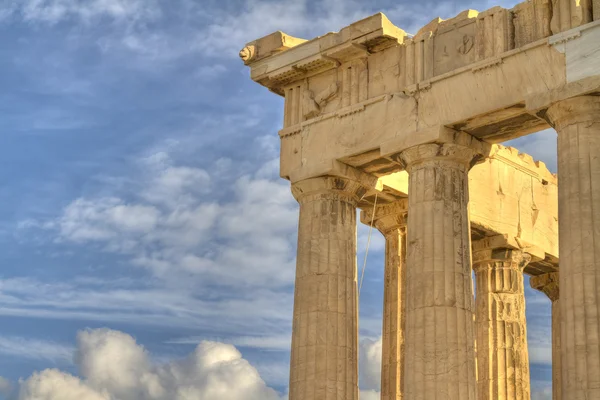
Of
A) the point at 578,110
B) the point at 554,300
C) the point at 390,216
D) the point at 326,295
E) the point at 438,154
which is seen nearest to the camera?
the point at 578,110

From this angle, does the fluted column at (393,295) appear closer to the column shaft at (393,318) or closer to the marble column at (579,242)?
the column shaft at (393,318)

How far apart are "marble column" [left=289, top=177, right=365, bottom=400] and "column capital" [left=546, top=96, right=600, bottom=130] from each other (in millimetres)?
8671

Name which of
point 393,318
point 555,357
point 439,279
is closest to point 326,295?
point 439,279

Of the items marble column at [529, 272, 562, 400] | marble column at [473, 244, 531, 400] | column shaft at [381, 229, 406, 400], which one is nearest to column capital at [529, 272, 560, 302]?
marble column at [529, 272, 562, 400]

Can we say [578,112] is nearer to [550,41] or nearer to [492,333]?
[550,41]

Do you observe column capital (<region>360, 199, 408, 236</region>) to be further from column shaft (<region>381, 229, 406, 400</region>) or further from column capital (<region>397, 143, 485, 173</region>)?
column capital (<region>397, 143, 485, 173</region>)

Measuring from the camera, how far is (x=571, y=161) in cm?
3241

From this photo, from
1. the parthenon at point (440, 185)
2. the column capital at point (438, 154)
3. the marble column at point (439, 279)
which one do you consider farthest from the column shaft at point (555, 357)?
the column capital at point (438, 154)

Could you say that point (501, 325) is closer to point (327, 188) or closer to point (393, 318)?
point (393, 318)

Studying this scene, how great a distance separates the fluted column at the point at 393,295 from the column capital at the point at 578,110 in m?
10.5

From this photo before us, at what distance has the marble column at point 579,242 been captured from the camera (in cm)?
3059

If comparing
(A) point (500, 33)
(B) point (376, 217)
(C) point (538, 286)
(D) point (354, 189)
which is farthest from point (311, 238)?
(C) point (538, 286)

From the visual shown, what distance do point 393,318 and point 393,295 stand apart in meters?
0.83

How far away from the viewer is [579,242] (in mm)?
31641
